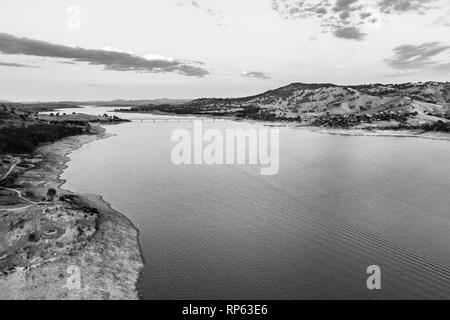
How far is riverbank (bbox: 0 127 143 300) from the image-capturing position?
25609 millimetres

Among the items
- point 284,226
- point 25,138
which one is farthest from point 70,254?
point 25,138

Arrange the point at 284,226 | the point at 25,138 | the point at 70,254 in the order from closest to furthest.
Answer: the point at 70,254 → the point at 284,226 → the point at 25,138

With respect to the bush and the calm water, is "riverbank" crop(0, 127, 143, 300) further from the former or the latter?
the bush

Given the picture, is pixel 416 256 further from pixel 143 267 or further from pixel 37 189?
pixel 37 189

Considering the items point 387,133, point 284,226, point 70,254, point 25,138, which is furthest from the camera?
point 387,133

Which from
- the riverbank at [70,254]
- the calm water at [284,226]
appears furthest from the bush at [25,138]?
the riverbank at [70,254]

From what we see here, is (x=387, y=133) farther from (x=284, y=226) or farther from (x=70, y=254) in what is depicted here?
(x=70, y=254)

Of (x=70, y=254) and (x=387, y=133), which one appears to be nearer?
(x=70, y=254)

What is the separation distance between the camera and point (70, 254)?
29.8 m

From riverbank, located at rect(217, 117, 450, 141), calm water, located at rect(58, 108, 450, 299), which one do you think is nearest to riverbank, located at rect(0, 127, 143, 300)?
calm water, located at rect(58, 108, 450, 299)

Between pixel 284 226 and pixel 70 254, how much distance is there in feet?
69.9

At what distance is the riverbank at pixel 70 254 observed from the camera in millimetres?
25609

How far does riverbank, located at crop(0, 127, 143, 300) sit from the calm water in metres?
1.95

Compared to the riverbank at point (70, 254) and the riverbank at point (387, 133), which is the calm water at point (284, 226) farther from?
the riverbank at point (387, 133)
